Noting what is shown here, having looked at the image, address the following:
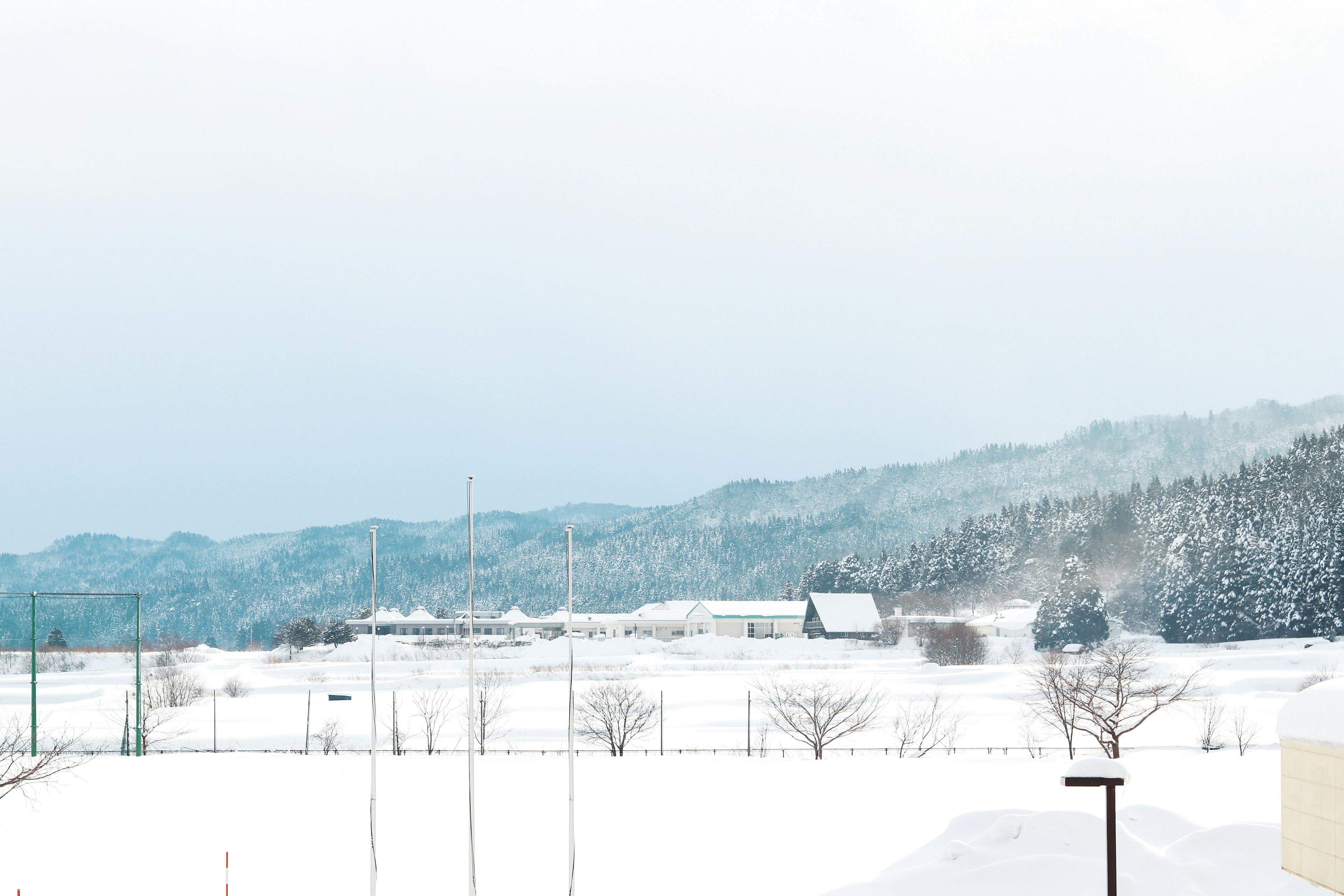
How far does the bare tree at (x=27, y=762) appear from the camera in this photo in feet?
64.6

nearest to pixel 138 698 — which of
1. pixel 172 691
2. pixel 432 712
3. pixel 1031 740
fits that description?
pixel 432 712

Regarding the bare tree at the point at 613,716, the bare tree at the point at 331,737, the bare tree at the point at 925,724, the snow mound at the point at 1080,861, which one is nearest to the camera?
the snow mound at the point at 1080,861

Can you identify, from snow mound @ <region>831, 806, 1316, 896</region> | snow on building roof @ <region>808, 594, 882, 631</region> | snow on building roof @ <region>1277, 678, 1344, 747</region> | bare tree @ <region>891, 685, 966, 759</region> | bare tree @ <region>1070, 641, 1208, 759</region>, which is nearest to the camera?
snow on building roof @ <region>1277, 678, 1344, 747</region>

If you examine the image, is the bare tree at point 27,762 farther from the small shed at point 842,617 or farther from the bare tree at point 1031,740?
the small shed at point 842,617

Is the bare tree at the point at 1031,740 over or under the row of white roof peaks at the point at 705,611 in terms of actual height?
over

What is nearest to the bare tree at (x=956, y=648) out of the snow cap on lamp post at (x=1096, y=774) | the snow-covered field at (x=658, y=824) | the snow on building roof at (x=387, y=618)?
the snow-covered field at (x=658, y=824)

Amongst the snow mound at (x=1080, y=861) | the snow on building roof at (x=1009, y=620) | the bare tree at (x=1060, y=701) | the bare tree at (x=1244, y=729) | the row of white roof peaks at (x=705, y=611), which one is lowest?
the row of white roof peaks at (x=705, y=611)

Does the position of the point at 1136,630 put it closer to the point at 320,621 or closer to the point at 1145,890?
the point at 1145,890

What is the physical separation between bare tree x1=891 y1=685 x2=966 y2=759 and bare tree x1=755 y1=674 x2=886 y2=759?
1.31 meters

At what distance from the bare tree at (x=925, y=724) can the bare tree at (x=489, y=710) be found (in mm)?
17602

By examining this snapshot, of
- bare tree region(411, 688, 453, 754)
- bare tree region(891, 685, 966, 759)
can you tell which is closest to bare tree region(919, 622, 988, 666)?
bare tree region(891, 685, 966, 759)

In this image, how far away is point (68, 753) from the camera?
Answer: 106 feet

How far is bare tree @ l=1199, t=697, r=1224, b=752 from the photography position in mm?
43906

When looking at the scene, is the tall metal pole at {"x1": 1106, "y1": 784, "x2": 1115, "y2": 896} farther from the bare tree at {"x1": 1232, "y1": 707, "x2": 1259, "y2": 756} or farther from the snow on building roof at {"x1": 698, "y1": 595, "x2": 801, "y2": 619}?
the snow on building roof at {"x1": 698, "y1": 595, "x2": 801, "y2": 619}
